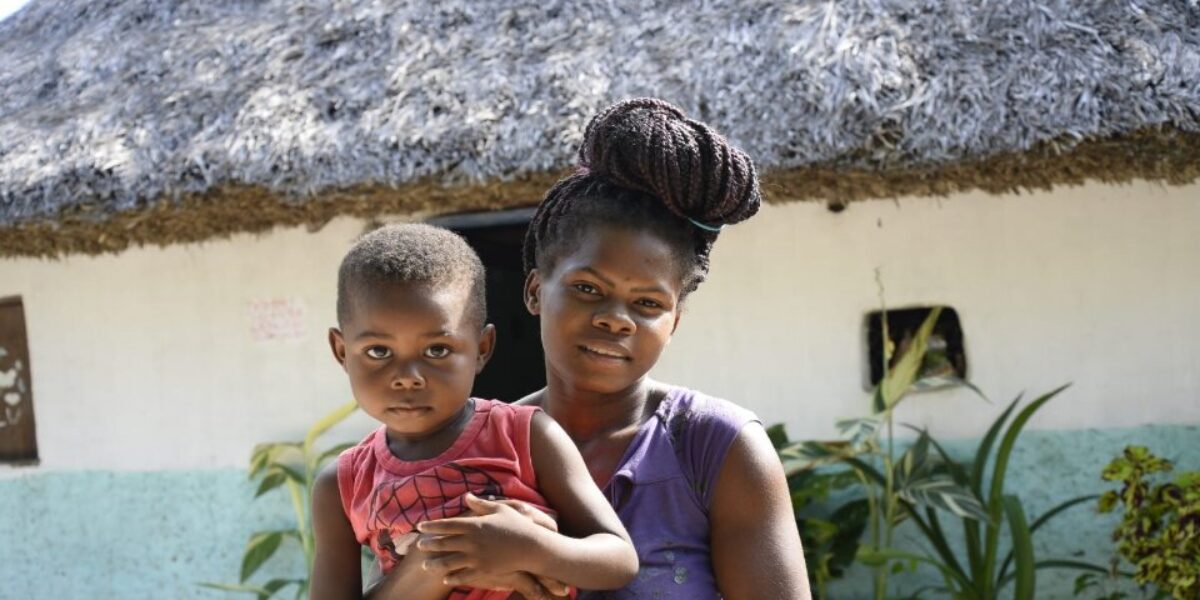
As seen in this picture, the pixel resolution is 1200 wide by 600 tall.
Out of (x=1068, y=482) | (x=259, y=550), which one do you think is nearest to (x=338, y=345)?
(x=1068, y=482)

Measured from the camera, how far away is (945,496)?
12.5 feet

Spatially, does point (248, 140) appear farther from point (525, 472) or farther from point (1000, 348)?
point (525, 472)

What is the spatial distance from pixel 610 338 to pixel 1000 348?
9.98ft

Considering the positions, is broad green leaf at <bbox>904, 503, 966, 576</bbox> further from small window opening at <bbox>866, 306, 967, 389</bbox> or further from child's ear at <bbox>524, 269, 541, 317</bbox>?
child's ear at <bbox>524, 269, 541, 317</bbox>

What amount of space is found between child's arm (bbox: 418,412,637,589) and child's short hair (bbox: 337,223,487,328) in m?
0.24

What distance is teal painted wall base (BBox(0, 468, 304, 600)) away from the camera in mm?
5254

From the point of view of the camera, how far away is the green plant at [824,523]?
411 centimetres

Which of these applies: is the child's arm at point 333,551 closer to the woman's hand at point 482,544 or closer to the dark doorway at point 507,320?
the woman's hand at point 482,544

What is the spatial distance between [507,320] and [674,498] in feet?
13.3

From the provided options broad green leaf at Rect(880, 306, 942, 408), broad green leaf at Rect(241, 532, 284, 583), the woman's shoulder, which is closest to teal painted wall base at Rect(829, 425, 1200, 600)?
broad green leaf at Rect(880, 306, 942, 408)

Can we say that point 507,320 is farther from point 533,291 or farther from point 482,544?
point 482,544

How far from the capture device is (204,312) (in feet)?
17.5

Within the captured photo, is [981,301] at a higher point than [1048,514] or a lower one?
higher

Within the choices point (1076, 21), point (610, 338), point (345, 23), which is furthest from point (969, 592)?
point (345, 23)
